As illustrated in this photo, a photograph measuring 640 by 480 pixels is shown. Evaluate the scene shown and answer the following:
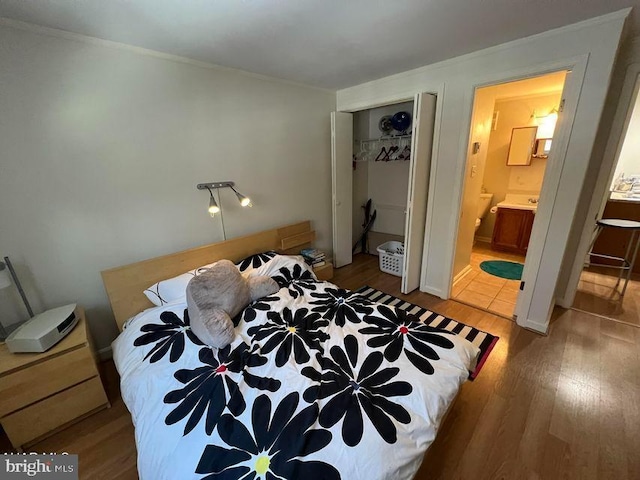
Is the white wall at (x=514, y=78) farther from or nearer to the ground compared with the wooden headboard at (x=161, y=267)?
farther from the ground

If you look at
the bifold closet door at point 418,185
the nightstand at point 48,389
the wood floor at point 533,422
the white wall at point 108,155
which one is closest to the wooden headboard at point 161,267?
the white wall at point 108,155

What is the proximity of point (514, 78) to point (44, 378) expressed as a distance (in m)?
3.75

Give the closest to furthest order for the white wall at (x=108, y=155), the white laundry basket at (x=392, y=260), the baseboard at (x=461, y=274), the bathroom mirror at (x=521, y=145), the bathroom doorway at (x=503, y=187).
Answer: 1. the white wall at (x=108, y=155)
2. the bathroom doorway at (x=503, y=187)
3. the baseboard at (x=461, y=274)
4. the white laundry basket at (x=392, y=260)
5. the bathroom mirror at (x=521, y=145)

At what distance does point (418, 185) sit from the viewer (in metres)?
2.66

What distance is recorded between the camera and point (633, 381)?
1.77 m

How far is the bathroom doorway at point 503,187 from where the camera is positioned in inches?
110

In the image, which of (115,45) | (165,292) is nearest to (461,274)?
(165,292)

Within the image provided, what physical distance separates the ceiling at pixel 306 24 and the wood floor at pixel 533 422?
2.33 m

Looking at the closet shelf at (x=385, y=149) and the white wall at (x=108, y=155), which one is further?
the closet shelf at (x=385, y=149)

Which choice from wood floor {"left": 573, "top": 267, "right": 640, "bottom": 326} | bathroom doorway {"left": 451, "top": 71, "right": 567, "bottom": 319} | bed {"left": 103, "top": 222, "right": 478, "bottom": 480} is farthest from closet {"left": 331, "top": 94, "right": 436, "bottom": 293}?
wood floor {"left": 573, "top": 267, "right": 640, "bottom": 326}

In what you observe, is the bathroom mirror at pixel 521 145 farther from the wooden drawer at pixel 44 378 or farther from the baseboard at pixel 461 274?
the wooden drawer at pixel 44 378

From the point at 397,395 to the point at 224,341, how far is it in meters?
0.97

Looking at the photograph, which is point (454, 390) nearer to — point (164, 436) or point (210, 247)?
point (164, 436)

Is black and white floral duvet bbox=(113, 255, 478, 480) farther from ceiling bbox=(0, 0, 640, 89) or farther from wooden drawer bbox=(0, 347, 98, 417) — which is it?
ceiling bbox=(0, 0, 640, 89)
